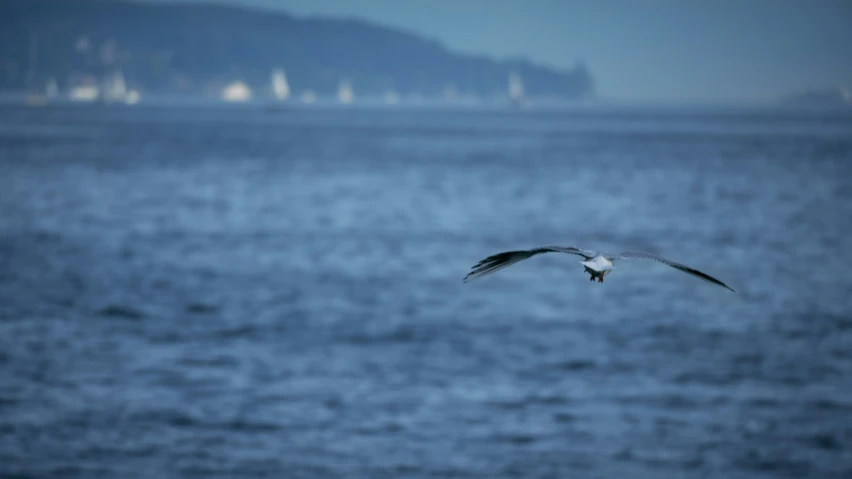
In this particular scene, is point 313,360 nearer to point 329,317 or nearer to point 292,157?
point 329,317

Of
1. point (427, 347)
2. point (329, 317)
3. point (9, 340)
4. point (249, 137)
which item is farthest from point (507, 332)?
point (249, 137)

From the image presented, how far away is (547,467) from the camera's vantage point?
96.0ft

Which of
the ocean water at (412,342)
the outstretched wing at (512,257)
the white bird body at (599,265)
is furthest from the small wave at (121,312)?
the white bird body at (599,265)

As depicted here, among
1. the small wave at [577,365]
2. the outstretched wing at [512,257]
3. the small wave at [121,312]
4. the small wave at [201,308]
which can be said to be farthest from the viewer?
the small wave at [201,308]

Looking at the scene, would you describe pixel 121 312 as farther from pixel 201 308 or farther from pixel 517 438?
pixel 517 438

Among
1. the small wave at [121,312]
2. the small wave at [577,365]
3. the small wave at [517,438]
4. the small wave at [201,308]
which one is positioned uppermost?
the small wave at [201,308]

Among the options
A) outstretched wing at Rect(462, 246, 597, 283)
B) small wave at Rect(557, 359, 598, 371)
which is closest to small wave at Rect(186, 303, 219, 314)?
small wave at Rect(557, 359, 598, 371)

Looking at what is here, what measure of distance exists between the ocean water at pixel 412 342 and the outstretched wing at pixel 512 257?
2219cm

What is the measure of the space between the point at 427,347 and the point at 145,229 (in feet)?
122

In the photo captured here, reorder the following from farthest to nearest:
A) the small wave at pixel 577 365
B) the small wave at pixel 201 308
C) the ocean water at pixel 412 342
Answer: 1. the small wave at pixel 201 308
2. the small wave at pixel 577 365
3. the ocean water at pixel 412 342

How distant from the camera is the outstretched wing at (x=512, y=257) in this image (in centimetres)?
643

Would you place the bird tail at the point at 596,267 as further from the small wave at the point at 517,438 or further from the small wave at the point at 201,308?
the small wave at the point at 201,308

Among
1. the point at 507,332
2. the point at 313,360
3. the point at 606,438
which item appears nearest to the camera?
the point at 606,438

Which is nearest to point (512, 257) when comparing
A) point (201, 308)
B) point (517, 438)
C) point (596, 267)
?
point (596, 267)
